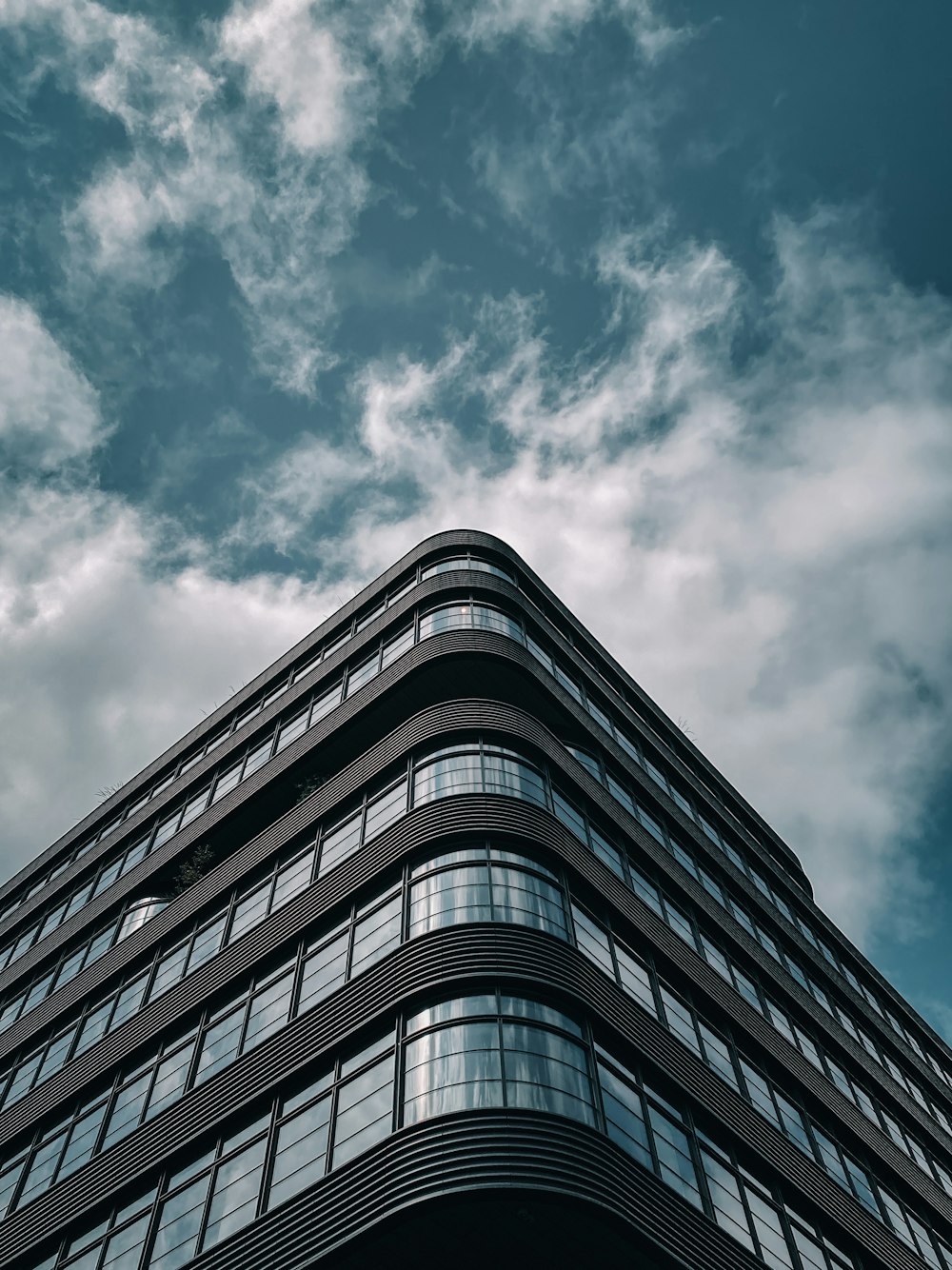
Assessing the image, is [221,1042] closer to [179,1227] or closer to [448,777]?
[179,1227]

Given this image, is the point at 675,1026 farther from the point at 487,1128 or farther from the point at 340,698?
the point at 340,698

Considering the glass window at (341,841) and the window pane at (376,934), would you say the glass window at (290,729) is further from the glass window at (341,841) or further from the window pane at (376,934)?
the window pane at (376,934)

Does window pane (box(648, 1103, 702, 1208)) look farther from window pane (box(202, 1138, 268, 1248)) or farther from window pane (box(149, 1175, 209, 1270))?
window pane (box(149, 1175, 209, 1270))

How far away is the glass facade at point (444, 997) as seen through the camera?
18.4 meters

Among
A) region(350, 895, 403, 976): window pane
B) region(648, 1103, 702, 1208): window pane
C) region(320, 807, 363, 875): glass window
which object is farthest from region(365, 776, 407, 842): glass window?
region(648, 1103, 702, 1208): window pane

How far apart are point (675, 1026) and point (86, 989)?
15.9 meters

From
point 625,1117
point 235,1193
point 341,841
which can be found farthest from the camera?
point 341,841

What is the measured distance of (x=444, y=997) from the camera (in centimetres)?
1942

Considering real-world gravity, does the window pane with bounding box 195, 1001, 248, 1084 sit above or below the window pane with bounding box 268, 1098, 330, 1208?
above

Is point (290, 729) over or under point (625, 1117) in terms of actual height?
over

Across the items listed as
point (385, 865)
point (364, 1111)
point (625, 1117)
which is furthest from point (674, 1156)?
point (385, 865)

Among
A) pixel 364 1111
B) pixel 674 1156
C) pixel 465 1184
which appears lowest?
pixel 465 1184

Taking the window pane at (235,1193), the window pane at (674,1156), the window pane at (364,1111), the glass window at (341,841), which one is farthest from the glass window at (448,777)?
the window pane at (235,1193)

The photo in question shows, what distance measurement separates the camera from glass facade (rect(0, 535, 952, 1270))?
1839 cm
